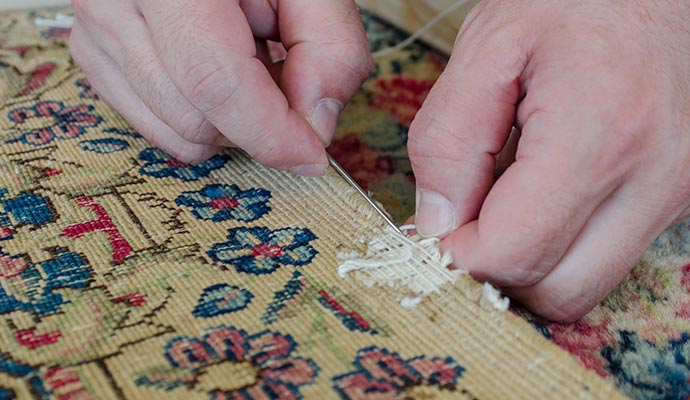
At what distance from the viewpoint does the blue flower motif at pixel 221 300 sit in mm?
569

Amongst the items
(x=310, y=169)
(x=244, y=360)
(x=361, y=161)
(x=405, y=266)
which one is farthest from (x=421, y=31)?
(x=244, y=360)

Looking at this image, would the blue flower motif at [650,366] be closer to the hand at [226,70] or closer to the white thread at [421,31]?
the hand at [226,70]

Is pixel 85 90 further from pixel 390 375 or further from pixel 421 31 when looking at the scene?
pixel 390 375

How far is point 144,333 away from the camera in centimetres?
55

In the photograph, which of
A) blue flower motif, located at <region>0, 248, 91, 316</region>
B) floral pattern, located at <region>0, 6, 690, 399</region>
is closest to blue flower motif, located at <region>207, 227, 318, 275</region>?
floral pattern, located at <region>0, 6, 690, 399</region>

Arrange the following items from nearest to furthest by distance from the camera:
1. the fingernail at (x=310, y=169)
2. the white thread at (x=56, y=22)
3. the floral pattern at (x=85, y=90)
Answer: the fingernail at (x=310, y=169) → the floral pattern at (x=85, y=90) → the white thread at (x=56, y=22)

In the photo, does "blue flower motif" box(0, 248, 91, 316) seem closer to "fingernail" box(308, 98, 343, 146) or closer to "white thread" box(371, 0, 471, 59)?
"fingernail" box(308, 98, 343, 146)

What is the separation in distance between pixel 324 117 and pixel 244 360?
0.29m

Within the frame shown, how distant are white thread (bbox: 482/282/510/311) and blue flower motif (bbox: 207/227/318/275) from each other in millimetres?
147

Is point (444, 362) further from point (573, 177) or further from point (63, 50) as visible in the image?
point (63, 50)

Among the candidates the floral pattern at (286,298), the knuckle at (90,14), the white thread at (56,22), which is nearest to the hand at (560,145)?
the floral pattern at (286,298)

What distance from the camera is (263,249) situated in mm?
659

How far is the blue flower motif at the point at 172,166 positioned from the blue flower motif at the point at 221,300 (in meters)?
0.22

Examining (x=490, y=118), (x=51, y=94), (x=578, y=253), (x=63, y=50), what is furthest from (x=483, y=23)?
(x=63, y=50)
